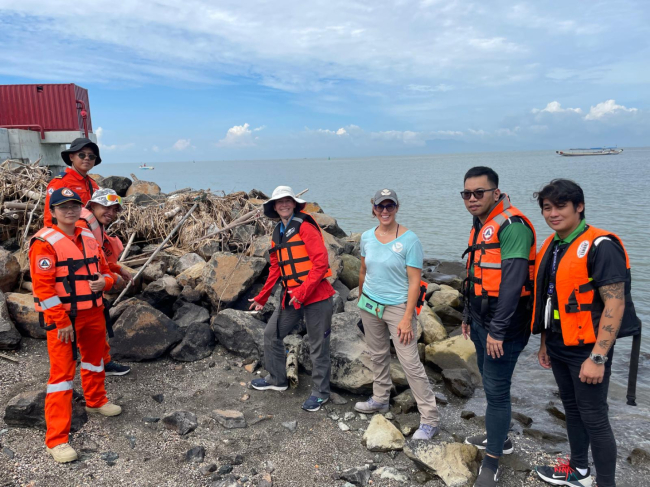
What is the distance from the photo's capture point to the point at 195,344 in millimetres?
6258

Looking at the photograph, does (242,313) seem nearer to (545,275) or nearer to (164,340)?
(164,340)

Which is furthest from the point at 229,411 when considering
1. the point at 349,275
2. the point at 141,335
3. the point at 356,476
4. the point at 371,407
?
the point at 349,275

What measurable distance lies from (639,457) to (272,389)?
402cm

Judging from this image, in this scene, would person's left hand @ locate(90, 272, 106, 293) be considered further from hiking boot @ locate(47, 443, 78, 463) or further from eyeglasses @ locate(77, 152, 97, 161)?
eyeglasses @ locate(77, 152, 97, 161)

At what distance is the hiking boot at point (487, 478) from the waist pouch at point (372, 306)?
1599mm

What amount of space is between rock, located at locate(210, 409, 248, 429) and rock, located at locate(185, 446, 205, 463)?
485 millimetres

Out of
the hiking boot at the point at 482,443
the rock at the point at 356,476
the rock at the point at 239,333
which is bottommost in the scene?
the hiking boot at the point at 482,443

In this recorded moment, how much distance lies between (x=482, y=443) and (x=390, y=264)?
2.06 m

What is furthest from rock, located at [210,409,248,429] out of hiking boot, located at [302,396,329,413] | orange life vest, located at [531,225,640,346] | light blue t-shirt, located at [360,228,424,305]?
orange life vest, located at [531,225,640,346]

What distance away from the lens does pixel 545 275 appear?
11.1ft

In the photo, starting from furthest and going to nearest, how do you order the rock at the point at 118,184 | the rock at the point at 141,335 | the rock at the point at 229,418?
the rock at the point at 118,184 → the rock at the point at 141,335 → the rock at the point at 229,418

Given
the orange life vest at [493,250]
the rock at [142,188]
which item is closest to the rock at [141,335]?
the orange life vest at [493,250]

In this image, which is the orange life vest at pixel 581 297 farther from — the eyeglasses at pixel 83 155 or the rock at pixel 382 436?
the eyeglasses at pixel 83 155

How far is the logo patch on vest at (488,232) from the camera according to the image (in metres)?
3.48
